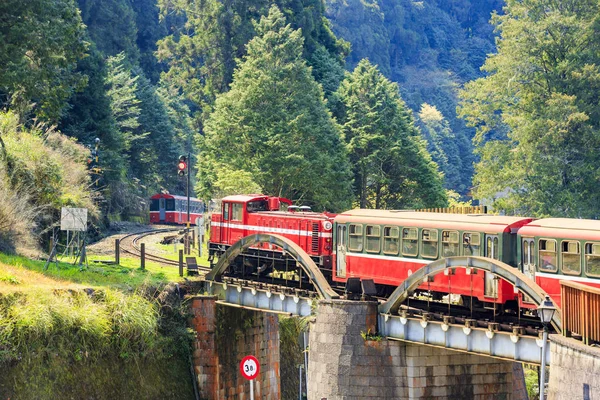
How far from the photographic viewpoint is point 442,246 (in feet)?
110

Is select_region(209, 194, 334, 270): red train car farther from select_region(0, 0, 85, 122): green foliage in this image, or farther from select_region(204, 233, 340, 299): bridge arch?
select_region(0, 0, 85, 122): green foliage

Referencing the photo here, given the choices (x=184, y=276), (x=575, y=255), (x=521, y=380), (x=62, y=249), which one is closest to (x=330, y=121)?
(x=62, y=249)

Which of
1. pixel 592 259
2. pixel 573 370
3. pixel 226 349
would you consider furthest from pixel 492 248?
pixel 226 349

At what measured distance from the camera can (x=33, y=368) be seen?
32.9m

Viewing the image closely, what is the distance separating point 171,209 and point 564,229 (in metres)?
57.4

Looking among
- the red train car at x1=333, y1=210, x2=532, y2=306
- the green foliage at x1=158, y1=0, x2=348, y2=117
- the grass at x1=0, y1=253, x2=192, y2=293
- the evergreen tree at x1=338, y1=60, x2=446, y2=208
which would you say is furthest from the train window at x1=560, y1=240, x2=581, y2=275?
the green foliage at x1=158, y1=0, x2=348, y2=117

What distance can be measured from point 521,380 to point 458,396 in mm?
4059

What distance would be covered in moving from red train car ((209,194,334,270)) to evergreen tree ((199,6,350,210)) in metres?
17.3

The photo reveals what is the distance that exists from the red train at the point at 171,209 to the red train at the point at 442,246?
40.7m

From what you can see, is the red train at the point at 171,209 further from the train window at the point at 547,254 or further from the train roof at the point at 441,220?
the train window at the point at 547,254

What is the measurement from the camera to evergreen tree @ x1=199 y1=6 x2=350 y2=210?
6525 cm

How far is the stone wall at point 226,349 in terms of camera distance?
38594 mm

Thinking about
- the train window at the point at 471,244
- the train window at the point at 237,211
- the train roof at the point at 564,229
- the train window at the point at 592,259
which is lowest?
the train window at the point at 592,259

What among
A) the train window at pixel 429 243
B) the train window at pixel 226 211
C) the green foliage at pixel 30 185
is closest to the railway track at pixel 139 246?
the train window at pixel 226 211
